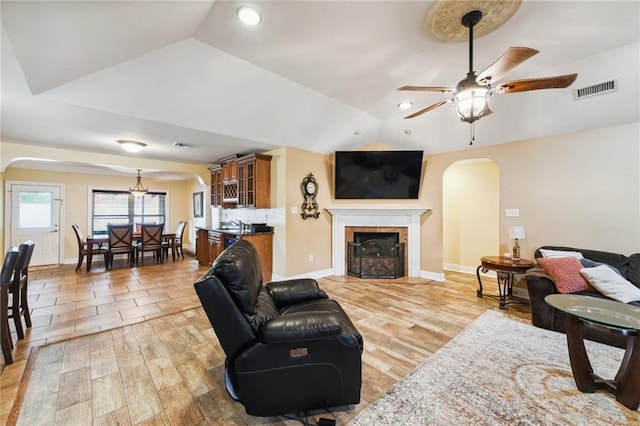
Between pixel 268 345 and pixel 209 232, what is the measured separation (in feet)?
15.8

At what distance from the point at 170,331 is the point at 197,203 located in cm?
590

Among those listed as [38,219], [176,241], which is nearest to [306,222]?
[176,241]

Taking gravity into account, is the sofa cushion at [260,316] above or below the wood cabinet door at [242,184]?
below

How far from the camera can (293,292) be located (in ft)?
7.64

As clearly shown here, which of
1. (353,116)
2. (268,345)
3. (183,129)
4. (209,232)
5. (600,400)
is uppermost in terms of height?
(353,116)

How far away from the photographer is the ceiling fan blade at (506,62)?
5.29 feet

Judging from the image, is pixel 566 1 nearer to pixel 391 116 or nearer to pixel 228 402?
pixel 391 116

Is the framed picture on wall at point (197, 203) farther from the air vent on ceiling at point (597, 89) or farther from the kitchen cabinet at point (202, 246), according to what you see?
the air vent on ceiling at point (597, 89)

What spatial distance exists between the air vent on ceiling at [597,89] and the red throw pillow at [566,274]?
1.92 m

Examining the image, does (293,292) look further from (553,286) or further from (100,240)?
(100,240)

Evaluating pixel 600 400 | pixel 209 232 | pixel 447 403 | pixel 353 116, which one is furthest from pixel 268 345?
pixel 209 232

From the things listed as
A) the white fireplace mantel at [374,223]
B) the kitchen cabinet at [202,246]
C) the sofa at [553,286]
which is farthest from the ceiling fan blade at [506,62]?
the kitchen cabinet at [202,246]

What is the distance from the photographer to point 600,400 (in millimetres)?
1760

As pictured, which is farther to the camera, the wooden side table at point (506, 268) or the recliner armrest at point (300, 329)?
the wooden side table at point (506, 268)
